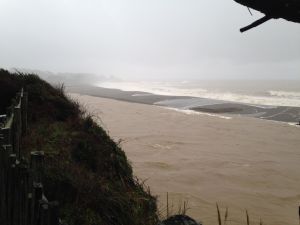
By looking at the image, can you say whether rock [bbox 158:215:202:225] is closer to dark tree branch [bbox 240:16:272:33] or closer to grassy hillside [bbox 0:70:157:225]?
grassy hillside [bbox 0:70:157:225]

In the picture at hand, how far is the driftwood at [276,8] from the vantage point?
2135 millimetres

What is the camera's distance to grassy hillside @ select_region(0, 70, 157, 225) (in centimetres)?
490

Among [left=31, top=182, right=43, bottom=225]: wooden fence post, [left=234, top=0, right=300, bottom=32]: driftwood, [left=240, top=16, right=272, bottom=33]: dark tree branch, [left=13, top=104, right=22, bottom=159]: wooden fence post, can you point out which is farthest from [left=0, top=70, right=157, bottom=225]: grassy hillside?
[left=234, top=0, right=300, bottom=32]: driftwood

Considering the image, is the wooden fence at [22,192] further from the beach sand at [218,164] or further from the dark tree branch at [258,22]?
the beach sand at [218,164]

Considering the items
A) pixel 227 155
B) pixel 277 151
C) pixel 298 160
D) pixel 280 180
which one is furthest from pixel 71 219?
pixel 277 151

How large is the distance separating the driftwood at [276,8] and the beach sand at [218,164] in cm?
610

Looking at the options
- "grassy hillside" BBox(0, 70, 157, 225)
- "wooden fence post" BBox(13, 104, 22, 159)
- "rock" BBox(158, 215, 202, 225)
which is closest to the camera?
"rock" BBox(158, 215, 202, 225)

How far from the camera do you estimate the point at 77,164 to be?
6.19 m

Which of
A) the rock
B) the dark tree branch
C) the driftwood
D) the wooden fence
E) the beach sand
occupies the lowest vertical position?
the beach sand

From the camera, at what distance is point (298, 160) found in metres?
13.5


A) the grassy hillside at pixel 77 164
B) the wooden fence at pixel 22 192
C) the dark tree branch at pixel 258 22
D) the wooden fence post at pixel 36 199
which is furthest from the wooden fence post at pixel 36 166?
the dark tree branch at pixel 258 22

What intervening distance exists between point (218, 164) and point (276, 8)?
1037 cm

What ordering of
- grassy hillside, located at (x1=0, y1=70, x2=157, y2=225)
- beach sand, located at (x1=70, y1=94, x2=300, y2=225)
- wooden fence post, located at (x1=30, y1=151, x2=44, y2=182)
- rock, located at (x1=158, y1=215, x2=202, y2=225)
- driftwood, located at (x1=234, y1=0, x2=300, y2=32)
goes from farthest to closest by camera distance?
→ 1. beach sand, located at (x1=70, y1=94, x2=300, y2=225)
2. grassy hillside, located at (x1=0, y1=70, x2=157, y2=225)
3. rock, located at (x1=158, y1=215, x2=202, y2=225)
4. wooden fence post, located at (x1=30, y1=151, x2=44, y2=182)
5. driftwood, located at (x1=234, y1=0, x2=300, y2=32)

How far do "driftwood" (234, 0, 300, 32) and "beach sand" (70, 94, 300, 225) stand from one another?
6097 millimetres
